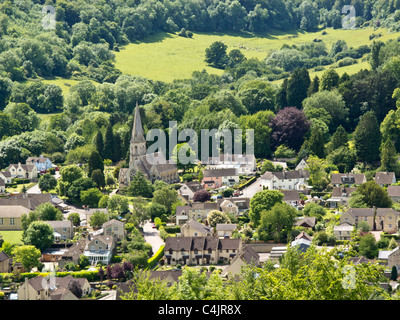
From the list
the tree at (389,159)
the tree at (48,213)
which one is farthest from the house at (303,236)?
the tree at (48,213)

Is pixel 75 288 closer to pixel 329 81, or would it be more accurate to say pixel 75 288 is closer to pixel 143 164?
pixel 143 164

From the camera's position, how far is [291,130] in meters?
87.4

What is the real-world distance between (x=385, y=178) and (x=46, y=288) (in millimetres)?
35920

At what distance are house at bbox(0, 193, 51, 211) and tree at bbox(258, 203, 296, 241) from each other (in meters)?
20.7

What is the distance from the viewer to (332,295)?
24.5 metres

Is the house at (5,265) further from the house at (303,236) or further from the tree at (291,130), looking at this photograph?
the tree at (291,130)

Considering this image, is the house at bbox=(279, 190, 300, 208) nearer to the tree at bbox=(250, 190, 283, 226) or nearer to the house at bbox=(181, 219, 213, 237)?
the tree at bbox=(250, 190, 283, 226)

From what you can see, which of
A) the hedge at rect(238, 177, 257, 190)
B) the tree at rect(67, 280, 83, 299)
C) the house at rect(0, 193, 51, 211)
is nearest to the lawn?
the house at rect(0, 193, 51, 211)

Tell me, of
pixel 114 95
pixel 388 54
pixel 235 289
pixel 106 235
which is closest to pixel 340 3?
pixel 388 54

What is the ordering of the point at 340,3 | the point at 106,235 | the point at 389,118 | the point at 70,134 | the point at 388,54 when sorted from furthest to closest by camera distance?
the point at 340,3 → the point at 388,54 → the point at 70,134 → the point at 389,118 → the point at 106,235

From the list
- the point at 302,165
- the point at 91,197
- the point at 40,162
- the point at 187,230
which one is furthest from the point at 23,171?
the point at 302,165

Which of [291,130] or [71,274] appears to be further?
[291,130]
